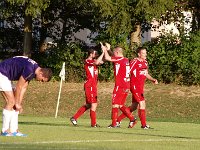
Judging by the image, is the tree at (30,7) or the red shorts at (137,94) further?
the tree at (30,7)

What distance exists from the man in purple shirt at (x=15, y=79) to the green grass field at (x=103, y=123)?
613 millimetres

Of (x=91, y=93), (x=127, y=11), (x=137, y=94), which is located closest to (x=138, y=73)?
(x=137, y=94)

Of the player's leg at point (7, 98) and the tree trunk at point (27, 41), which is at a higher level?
the tree trunk at point (27, 41)

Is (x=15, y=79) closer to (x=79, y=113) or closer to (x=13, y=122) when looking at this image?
(x=13, y=122)

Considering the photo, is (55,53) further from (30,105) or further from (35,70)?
(35,70)

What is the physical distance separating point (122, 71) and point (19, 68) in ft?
20.3

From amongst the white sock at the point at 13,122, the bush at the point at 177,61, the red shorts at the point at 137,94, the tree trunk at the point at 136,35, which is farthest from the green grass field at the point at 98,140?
the tree trunk at the point at 136,35

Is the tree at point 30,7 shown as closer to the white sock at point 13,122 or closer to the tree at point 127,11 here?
the tree at point 127,11

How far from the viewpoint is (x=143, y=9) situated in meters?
42.7

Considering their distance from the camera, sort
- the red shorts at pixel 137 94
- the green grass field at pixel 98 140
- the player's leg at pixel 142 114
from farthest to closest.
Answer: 1. the red shorts at pixel 137 94
2. the player's leg at pixel 142 114
3. the green grass field at pixel 98 140

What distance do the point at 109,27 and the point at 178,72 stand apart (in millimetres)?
3799

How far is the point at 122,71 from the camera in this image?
2522 centimetres

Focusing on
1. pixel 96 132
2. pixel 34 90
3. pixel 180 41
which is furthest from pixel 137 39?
pixel 96 132

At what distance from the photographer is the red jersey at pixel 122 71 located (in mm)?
25125
